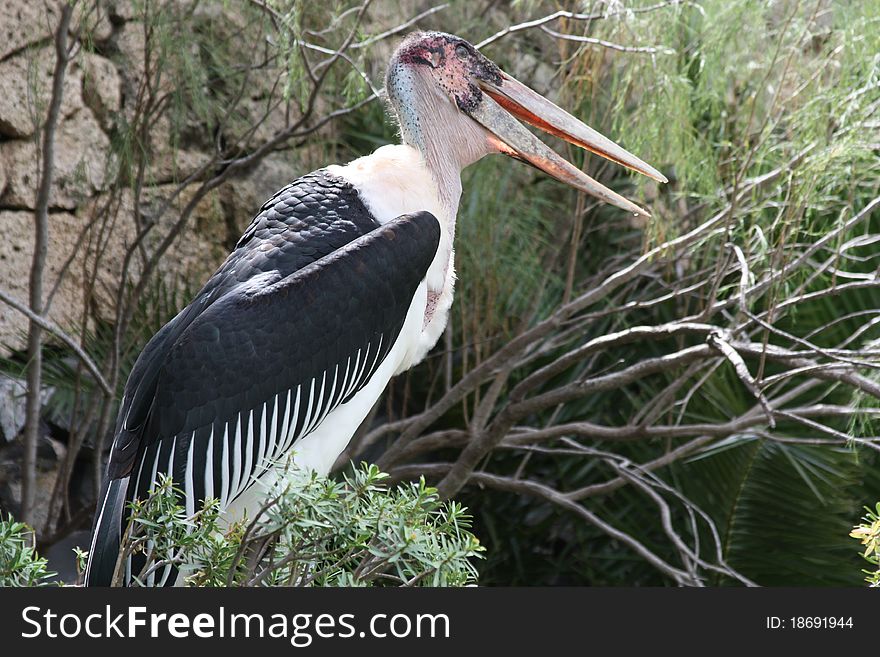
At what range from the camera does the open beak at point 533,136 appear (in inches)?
113

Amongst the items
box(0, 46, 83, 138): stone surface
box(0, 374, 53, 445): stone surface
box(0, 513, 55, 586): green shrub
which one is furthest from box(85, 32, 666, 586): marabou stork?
box(0, 46, 83, 138): stone surface

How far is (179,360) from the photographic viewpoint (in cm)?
238

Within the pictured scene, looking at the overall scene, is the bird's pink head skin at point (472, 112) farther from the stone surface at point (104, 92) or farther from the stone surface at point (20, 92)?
the stone surface at point (104, 92)

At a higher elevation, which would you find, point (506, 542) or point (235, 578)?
point (506, 542)

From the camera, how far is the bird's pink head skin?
2832 mm

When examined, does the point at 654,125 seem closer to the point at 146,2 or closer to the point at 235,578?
the point at 146,2

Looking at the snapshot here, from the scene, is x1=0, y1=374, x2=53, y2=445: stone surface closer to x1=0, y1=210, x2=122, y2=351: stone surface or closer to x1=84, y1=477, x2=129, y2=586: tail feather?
x1=0, y1=210, x2=122, y2=351: stone surface

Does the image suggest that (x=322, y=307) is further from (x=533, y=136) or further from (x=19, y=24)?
(x=19, y=24)

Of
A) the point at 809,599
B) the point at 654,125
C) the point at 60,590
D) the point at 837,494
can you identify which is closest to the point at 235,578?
the point at 60,590

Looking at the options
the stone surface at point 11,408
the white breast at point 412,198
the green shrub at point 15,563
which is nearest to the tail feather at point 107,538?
the green shrub at point 15,563

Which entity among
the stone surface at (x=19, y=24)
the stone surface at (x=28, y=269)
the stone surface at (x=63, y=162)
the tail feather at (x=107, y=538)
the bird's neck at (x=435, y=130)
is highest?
the stone surface at (x=19, y=24)

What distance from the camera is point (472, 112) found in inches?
113

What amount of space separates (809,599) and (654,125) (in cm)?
177

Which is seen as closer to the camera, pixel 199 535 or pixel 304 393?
pixel 199 535
